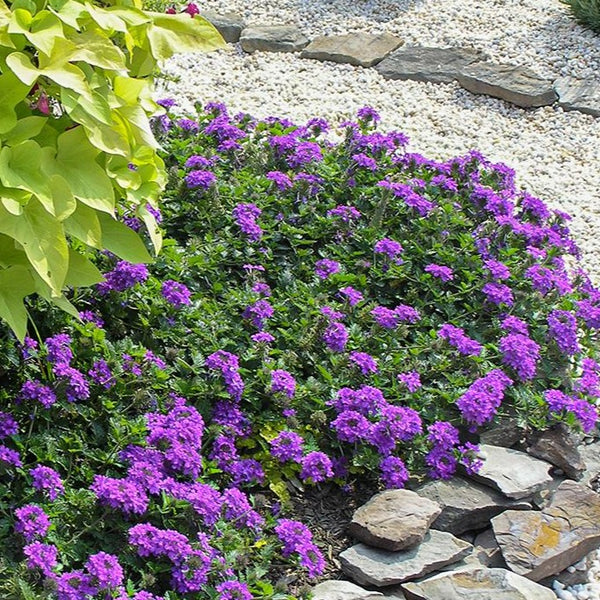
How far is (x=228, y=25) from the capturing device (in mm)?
6527

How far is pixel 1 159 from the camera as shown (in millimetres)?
2068

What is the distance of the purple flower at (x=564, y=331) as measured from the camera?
3.48m

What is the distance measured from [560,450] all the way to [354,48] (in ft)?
12.3

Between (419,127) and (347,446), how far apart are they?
9.79ft

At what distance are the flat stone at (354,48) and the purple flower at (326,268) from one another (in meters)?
2.98

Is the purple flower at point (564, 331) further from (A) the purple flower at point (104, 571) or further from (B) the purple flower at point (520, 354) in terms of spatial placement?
(A) the purple flower at point (104, 571)

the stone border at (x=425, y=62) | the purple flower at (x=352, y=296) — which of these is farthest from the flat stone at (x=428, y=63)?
the purple flower at (x=352, y=296)

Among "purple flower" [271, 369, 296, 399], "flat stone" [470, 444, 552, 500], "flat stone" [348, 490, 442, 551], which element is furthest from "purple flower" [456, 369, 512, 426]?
"purple flower" [271, 369, 296, 399]

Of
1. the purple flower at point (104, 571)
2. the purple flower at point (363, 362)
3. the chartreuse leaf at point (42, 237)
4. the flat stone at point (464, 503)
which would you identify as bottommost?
the flat stone at point (464, 503)

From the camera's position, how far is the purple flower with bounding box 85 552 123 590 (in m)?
2.31

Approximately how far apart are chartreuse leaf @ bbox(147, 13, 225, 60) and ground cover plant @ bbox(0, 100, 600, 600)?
0.83 meters

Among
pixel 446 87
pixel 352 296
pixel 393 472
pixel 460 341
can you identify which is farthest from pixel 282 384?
pixel 446 87

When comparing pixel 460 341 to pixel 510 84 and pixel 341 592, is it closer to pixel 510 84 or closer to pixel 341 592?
pixel 341 592

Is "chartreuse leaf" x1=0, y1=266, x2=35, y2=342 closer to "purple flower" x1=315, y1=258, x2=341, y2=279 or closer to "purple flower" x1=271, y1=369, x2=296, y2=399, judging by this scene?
"purple flower" x1=271, y1=369, x2=296, y2=399
